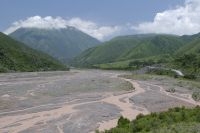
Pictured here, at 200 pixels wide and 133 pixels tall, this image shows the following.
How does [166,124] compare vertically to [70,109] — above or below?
above

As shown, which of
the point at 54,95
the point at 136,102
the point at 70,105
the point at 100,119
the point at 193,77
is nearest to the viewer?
the point at 100,119

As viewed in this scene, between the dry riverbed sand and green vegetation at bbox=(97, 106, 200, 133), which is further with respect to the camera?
the dry riverbed sand

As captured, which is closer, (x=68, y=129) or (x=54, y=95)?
(x=68, y=129)

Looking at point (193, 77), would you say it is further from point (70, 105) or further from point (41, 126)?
point (41, 126)

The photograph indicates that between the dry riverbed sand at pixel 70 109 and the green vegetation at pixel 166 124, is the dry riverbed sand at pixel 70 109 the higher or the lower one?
the lower one

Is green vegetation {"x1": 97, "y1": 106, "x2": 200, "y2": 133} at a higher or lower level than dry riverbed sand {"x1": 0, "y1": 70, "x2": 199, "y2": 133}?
higher

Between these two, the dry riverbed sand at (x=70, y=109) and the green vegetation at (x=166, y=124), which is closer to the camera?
the green vegetation at (x=166, y=124)

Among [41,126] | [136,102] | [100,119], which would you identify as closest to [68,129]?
[41,126]

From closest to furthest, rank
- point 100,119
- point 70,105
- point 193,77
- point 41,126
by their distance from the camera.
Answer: point 41,126
point 100,119
point 70,105
point 193,77
